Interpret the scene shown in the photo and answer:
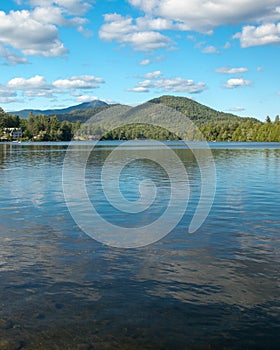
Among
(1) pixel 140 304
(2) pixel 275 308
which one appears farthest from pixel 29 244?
(2) pixel 275 308

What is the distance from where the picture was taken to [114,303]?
41.7 ft

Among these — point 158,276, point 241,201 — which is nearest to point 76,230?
point 158,276

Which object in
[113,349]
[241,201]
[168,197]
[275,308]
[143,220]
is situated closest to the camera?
[113,349]

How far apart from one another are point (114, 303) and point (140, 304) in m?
0.85

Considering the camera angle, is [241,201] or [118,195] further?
[118,195]

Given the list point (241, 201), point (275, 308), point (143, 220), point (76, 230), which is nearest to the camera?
point (275, 308)

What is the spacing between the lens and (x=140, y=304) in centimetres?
1267

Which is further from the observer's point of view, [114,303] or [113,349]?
[114,303]

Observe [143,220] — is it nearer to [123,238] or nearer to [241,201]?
[123,238]

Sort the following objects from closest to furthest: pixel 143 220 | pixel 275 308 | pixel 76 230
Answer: pixel 275 308 → pixel 76 230 → pixel 143 220

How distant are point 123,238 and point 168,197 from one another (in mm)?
14252

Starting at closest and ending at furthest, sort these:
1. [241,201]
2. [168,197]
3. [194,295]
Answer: [194,295]
[241,201]
[168,197]

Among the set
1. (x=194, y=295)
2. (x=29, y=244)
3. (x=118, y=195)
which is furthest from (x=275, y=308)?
(x=118, y=195)

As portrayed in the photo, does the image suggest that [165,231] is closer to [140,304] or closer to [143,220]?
[143,220]
